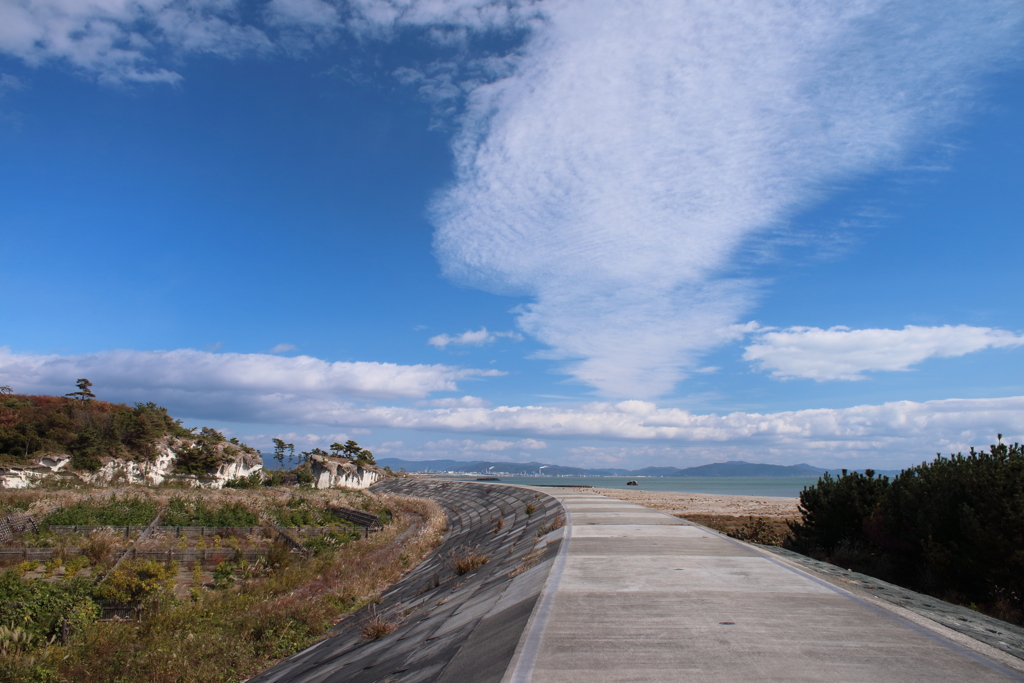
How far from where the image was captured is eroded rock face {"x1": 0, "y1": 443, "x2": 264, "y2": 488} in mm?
34781

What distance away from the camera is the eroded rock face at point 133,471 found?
1369 inches

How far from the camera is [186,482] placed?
142 ft

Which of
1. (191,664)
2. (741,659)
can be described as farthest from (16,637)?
(741,659)

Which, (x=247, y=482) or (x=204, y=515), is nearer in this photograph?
(x=204, y=515)

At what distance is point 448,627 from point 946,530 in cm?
937

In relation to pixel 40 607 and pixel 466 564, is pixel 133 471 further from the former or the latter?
pixel 466 564

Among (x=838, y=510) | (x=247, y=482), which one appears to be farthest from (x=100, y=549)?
(x=247, y=482)

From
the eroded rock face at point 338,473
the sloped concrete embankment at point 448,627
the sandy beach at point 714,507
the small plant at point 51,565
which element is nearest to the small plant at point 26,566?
the small plant at point 51,565

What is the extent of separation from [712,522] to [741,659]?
17.5 m

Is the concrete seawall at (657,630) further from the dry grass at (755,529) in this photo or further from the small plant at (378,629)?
the dry grass at (755,529)

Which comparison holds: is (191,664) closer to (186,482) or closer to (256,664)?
(256,664)

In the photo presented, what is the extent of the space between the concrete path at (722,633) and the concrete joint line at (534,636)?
1 centimetres

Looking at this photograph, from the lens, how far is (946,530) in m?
9.26

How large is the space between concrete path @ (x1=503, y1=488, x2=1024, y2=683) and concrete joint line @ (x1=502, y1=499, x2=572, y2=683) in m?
0.01
